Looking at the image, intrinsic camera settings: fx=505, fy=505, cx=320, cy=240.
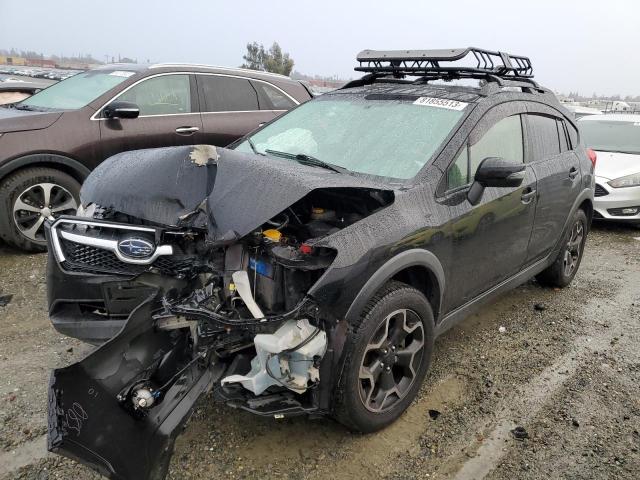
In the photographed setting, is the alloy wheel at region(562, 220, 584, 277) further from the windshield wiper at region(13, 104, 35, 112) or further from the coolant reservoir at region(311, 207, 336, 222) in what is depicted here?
the windshield wiper at region(13, 104, 35, 112)

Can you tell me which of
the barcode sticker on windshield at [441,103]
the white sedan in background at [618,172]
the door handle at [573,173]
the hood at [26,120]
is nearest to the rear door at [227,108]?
the hood at [26,120]

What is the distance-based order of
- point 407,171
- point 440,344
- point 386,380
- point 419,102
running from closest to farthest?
point 386,380 → point 407,171 → point 419,102 → point 440,344

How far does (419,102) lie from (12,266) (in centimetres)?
403

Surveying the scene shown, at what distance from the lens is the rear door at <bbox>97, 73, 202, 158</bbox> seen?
528 centimetres

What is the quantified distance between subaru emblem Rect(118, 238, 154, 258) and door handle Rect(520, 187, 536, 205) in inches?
99.5

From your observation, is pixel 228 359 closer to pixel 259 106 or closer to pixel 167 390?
pixel 167 390

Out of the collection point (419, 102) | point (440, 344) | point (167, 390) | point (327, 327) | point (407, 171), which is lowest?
point (440, 344)

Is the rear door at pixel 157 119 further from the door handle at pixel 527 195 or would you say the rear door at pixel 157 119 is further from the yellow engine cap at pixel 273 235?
the door handle at pixel 527 195

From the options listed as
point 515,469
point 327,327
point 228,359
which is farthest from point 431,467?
point 228,359

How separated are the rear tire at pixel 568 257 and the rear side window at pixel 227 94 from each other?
3.82 m

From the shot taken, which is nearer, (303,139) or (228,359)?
(228,359)

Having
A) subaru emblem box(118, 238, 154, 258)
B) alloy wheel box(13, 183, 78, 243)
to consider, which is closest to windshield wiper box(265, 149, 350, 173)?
subaru emblem box(118, 238, 154, 258)

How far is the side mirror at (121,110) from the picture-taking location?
512cm

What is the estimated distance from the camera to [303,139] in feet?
11.6
